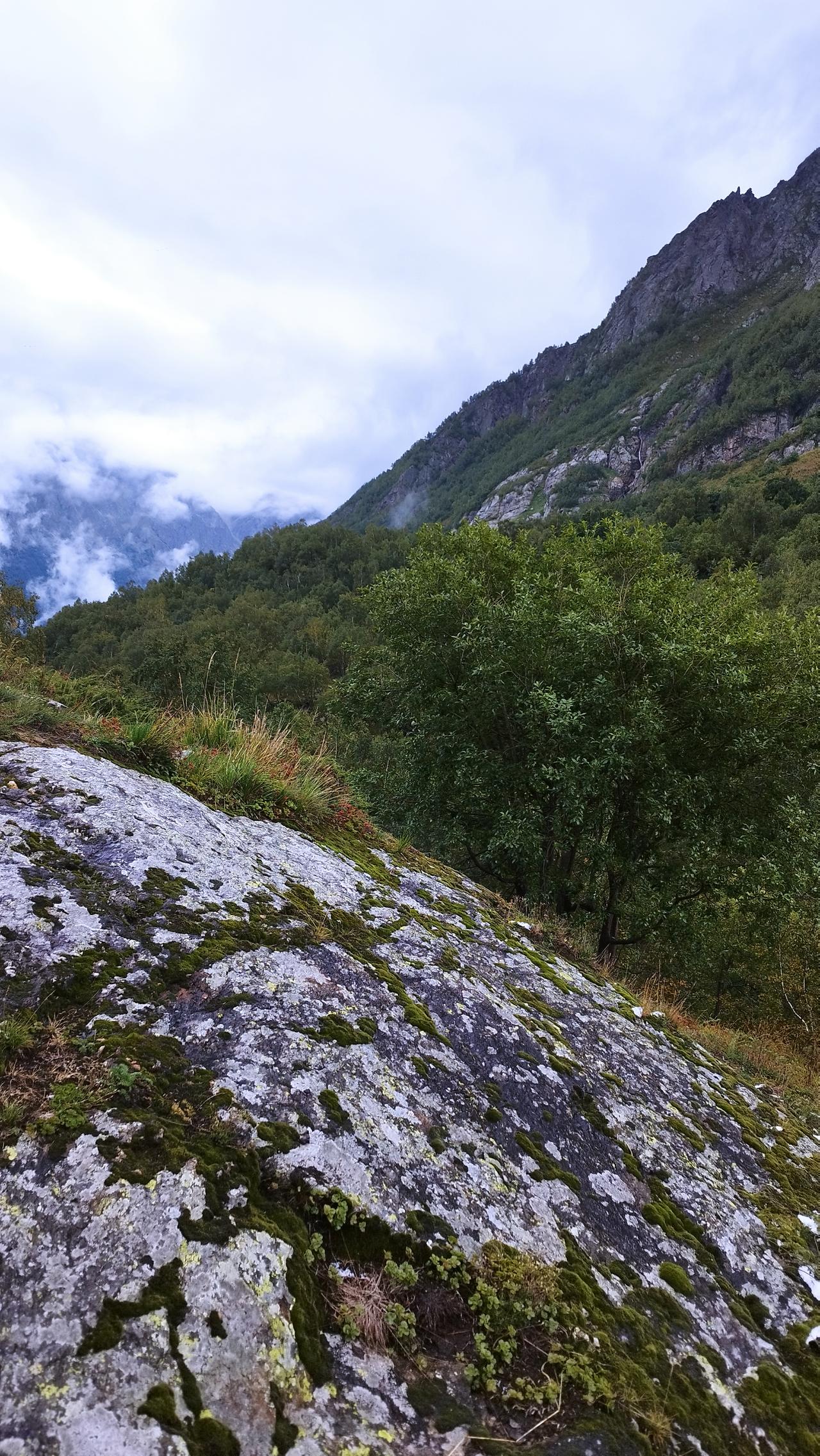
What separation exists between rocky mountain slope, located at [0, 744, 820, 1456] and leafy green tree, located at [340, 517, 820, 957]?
279 inches

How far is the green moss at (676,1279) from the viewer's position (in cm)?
279

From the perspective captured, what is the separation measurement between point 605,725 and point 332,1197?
399 inches

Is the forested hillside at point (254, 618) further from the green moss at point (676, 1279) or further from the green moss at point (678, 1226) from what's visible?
the green moss at point (676, 1279)

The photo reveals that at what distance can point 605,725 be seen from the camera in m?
11.5

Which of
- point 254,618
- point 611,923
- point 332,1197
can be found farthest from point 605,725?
point 254,618

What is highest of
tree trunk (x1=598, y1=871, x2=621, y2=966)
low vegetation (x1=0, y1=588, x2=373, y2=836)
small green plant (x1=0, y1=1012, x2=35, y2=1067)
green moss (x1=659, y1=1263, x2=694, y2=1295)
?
low vegetation (x1=0, y1=588, x2=373, y2=836)

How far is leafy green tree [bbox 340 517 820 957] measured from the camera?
11016 millimetres

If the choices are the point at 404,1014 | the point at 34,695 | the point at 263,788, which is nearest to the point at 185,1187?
the point at 404,1014

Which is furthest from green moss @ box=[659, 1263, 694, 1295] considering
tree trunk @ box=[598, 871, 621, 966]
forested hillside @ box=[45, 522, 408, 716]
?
forested hillside @ box=[45, 522, 408, 716]

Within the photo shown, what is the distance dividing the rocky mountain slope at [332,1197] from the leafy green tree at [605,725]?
709 cm

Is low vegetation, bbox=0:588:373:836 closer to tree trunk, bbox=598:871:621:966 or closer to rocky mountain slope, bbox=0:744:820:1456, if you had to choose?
rocky mountain slope, bbox=0:744:820:1456

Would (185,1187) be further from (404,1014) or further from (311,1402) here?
(404,1014)

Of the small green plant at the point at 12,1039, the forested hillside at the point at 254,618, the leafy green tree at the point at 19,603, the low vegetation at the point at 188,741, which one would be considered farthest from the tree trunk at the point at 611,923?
the leafy green tree at the point at 19,603

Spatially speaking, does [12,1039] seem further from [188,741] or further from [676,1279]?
[188,741]
